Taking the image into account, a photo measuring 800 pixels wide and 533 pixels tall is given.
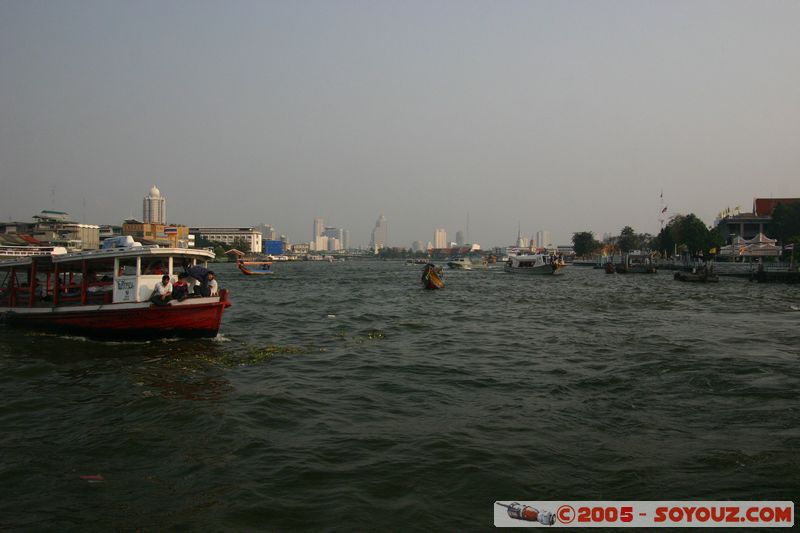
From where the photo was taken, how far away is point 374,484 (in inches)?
236

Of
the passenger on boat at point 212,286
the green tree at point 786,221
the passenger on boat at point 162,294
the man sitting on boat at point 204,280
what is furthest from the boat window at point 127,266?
the green tree at point 786,221

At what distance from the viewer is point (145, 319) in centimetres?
1530

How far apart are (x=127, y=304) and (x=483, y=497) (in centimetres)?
1327

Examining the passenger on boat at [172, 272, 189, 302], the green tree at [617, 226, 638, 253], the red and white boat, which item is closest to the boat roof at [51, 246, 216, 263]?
Result: the red and white boat

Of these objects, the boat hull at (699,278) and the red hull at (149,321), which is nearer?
the red hull at (149,321)

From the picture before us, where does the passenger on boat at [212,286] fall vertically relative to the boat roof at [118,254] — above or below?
below

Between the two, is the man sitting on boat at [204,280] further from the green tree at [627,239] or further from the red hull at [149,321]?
the green tree at [627,239]

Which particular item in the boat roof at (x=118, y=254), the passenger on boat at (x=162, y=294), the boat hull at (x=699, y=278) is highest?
the boat roof at (x=118, y=254)

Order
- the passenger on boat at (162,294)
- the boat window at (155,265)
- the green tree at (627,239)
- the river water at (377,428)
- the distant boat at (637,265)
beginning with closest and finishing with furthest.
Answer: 1. the river water at (377,428)
2. the passenger on boat at (162,294)
3. the boat window at (155,265)
4. the distant boat at (637,265)
5. the green tree at (627,239)

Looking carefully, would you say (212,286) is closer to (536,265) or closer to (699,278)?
(699,278)

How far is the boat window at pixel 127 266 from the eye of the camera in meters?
16.0

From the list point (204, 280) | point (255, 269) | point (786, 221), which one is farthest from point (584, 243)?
point (204, 280)

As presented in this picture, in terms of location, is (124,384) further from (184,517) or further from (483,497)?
(483,497)

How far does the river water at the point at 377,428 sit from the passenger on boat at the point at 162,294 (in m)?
1.36
